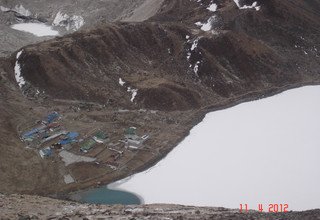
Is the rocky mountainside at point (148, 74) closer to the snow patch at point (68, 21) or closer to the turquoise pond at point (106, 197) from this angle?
the turquoise pond at point (106, 197)

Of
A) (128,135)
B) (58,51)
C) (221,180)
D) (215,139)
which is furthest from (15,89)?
Answer: (221,180)

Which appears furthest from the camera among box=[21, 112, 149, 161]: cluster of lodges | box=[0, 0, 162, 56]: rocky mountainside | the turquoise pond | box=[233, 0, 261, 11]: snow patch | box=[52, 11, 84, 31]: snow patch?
box=[52, 11, 84, 31]: snow patch

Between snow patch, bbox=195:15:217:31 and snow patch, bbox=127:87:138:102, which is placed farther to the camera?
snow patch, bbox=195:15:217:31

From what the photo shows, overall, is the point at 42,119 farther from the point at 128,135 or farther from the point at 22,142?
the point at 128,135

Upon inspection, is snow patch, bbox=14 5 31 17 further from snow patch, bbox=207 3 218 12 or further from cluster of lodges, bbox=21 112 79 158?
cluster of lodges, bbox=21 112 79 158

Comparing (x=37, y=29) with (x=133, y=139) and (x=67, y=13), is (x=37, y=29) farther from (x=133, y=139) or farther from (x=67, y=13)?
(x=133, y=139)

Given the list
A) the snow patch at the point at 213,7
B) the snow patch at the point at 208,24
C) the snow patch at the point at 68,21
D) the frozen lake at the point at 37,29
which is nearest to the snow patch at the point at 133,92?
the snow patch at the point at 208,24

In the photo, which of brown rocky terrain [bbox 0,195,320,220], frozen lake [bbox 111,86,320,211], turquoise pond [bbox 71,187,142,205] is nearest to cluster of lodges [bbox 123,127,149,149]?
frozen lake [bbox 111,86,320,211]
